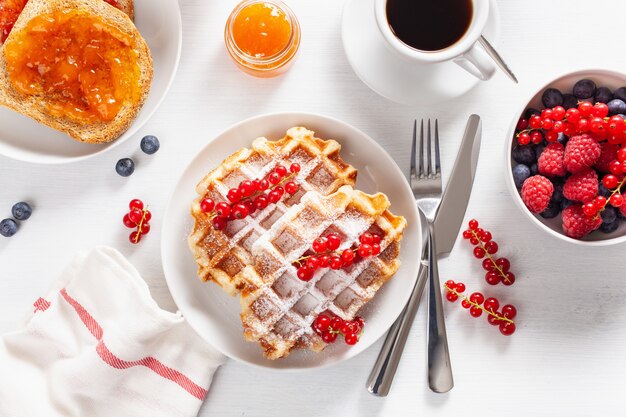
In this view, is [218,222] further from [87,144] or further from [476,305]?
[476,305]

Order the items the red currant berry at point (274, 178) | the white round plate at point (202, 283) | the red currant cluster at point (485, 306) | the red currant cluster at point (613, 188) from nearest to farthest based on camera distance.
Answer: the red currant cluster at point (613, 188) → the red currant berry at point (274, 178) → the white round plate at point (202, 283) → the red currant cluster at point (485, 306)

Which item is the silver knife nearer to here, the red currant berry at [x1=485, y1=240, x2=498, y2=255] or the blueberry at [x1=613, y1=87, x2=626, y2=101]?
the red currant berry at [x1=485, y1=240, x2=498, y2=255]

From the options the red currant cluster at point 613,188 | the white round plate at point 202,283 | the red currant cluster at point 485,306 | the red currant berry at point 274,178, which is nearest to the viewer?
the red currant cluster at point 613,188

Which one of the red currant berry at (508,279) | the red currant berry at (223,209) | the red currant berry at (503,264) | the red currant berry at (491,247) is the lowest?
the red currant berry at (508,279)

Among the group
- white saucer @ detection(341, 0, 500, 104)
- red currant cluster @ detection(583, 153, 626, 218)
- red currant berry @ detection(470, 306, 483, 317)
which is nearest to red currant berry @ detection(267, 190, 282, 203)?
white saucer @ detection(341, 0, 500, 104)

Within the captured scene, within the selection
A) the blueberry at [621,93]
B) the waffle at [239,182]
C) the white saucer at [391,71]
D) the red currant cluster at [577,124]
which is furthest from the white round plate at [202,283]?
the blueberry at [621,93]

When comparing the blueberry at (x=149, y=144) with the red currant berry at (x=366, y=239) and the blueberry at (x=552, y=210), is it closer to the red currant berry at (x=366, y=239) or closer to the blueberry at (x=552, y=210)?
the red currant berry at (x=366, y=239)

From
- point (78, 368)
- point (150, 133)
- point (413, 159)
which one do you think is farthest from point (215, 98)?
point (78, 368)

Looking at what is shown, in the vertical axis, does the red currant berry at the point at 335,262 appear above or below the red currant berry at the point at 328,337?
above
